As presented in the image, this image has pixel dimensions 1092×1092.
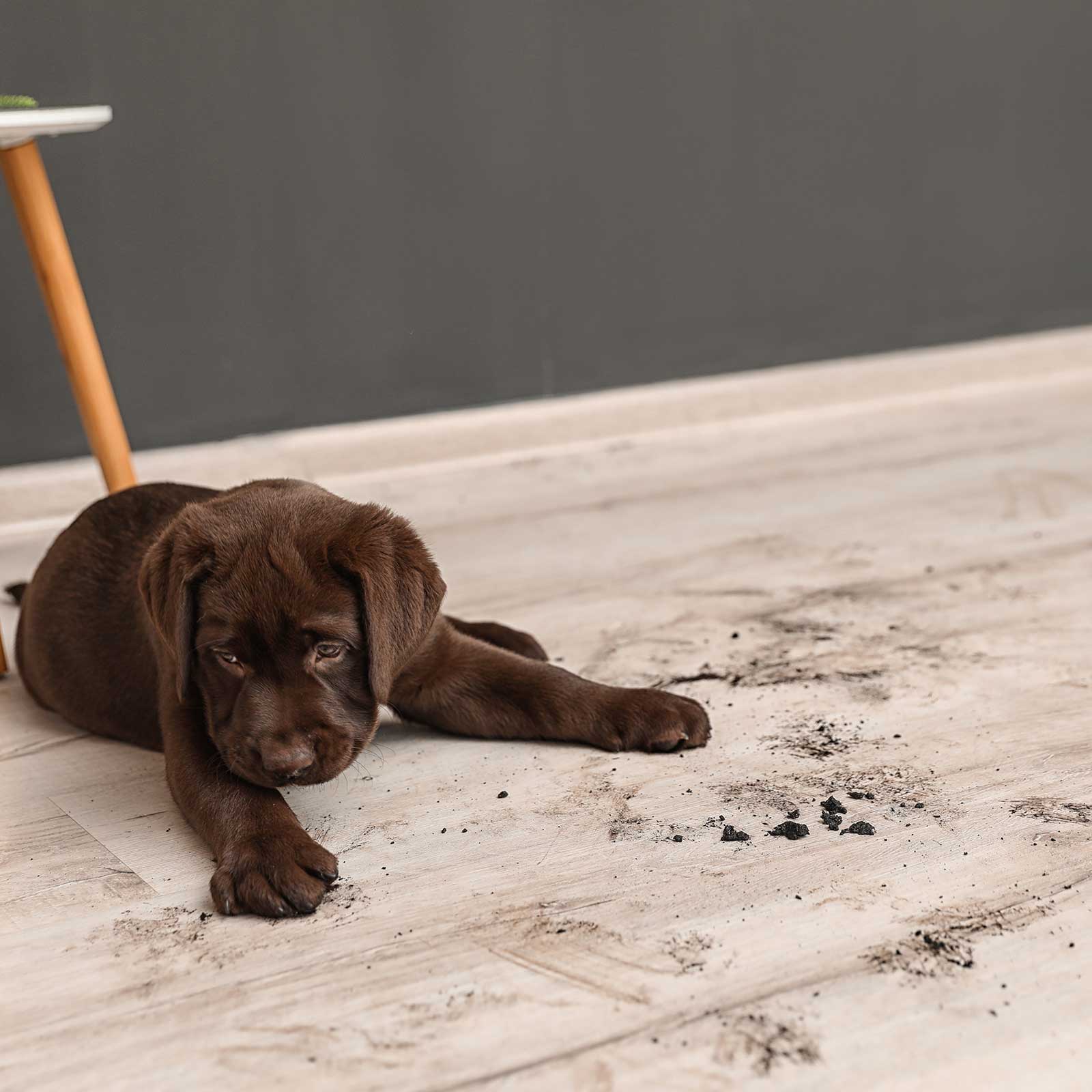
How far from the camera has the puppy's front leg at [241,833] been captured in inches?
66.8

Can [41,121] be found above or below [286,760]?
above

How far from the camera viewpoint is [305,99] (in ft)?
12.4

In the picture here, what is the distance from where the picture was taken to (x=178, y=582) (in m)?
1.84

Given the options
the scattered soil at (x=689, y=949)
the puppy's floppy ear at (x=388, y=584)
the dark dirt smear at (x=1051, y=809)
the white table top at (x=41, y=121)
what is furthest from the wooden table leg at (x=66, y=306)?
the dark dirt smear at (x=1051, y=809)

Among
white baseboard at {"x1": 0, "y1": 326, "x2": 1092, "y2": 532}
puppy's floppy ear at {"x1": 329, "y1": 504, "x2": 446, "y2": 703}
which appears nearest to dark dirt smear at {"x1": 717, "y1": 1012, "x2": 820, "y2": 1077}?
puppy's floppy ear at {"x1": 329, "y1": 504, "x2": 446, "y2": 703}

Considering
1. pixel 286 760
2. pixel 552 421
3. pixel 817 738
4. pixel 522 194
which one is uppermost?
pixel 522 194

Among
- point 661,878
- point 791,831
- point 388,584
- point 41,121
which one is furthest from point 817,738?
point 41,121

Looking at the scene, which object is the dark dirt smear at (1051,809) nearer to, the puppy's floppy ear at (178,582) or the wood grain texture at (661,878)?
the wood grain texture at (661,878)

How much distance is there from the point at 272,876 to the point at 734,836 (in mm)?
587

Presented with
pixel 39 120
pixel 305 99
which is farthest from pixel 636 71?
pixel 39 120

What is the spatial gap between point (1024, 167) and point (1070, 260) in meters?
0.42

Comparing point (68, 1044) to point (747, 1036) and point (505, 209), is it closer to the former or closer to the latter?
point (747, 1036)

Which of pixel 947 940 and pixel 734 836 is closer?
pixel 947 940

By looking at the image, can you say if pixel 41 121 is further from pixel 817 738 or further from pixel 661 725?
pixel 817 738
